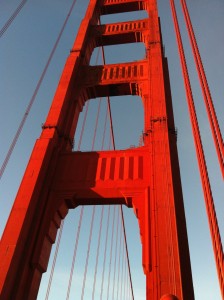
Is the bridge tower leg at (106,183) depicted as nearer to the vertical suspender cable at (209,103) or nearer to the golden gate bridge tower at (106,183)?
the golden gate bridge tower at (106,183)

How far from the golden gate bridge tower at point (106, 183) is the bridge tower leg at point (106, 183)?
2cm

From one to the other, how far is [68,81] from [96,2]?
8.84 metres

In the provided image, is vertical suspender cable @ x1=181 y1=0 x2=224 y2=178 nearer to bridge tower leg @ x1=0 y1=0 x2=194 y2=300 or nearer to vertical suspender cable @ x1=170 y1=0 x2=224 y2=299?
vertical suspender cable @ x1=170 y1=0 x2=224 y2=299

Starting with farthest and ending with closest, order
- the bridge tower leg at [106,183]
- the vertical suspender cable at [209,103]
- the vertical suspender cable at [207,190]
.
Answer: the bridge tower leg at [106,183], the vertical suspender cable at [209,103], the vertical suspender cable at [207,190]

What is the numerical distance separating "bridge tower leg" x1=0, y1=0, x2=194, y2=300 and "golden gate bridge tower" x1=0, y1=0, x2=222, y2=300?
0.07 feet

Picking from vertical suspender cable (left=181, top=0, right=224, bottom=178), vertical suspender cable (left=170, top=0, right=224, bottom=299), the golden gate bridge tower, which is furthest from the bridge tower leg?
vertical suspender cable (left=181, top=0, right=224, bottom=178)

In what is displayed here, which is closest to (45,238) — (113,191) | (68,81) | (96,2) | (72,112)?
(113,191)

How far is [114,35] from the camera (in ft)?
52.3

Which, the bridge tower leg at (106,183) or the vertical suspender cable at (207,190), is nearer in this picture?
the vertical suspender cable at (207,190)

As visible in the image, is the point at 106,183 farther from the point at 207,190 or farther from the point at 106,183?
the point at 207,190

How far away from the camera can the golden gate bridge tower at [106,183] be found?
271 inches

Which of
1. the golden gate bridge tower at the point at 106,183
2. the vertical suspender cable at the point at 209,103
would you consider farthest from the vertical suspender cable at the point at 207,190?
the golden gate bridge tower at the point at 106,183

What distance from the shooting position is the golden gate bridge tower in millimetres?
6873

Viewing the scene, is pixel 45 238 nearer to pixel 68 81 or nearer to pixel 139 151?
pixel 139 151
